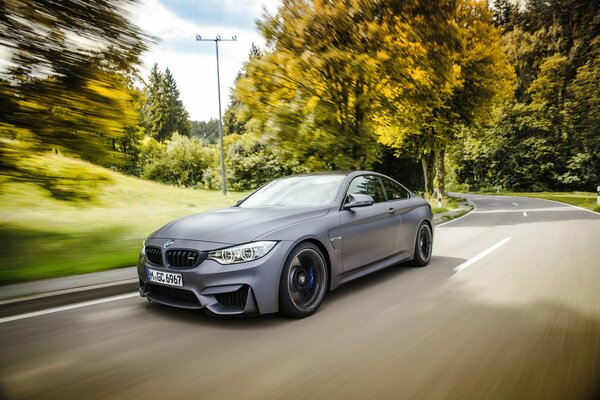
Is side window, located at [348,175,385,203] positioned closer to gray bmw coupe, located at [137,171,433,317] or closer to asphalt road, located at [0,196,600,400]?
gray bmw coupe, located at [137,171,433,317]

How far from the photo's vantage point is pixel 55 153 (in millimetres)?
5023

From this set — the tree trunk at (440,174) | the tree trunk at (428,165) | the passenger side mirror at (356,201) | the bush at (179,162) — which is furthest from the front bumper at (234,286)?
the bush at (179,162)

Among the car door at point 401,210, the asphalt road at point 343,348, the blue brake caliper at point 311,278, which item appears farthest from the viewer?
the car door at point 401,210

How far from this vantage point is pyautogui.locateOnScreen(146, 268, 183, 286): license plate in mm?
3775

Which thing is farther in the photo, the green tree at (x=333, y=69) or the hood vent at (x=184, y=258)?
the green tree at (x=333, y=69)

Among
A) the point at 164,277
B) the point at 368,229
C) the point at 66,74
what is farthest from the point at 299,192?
the point at 66,74

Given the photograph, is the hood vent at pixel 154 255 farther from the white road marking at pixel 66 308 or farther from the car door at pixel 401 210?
the car door at pixel 401 210

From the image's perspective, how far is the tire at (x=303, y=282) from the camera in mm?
3854

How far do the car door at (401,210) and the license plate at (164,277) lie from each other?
10.2 ft

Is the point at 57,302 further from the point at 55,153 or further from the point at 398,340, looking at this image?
the point at 398,340

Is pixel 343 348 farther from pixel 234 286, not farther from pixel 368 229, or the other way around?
pixel 368 229

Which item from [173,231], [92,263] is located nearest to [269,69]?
[92,263]

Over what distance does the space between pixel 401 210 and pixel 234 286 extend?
10.3ft

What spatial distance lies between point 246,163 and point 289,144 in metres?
25.0
